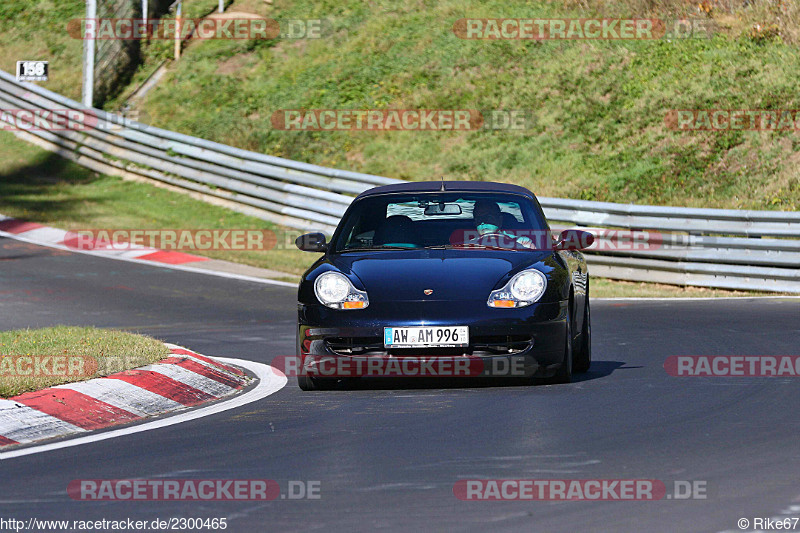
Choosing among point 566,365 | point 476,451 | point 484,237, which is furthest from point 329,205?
point 476,451

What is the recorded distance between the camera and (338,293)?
8.43 meters

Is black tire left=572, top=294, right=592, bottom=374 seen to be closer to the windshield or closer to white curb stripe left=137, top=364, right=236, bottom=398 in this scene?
the windshield

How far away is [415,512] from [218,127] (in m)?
23.8

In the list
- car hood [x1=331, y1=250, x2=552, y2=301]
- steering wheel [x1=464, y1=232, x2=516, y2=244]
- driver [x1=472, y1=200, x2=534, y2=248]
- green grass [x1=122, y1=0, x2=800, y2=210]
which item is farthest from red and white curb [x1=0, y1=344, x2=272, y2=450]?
green grass [x1=122, y1=0, x2=800, y2=210]

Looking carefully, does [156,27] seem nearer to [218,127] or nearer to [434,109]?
[218,127]

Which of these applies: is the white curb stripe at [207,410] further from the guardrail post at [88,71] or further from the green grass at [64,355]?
the guardrail post at [88,71]

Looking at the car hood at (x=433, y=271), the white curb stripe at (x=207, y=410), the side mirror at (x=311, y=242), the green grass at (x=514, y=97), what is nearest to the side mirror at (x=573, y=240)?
the car hood at (x=433, y=271)

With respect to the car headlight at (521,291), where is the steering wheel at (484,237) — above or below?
above

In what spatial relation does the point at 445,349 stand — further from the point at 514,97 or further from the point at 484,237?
the point at 514,97

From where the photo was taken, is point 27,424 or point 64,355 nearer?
point 27,424

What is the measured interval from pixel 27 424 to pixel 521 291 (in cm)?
315

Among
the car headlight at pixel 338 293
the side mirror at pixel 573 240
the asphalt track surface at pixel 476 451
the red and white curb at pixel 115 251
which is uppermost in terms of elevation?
the side mirror at pixel 573 240

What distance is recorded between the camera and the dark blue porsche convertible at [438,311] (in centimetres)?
822

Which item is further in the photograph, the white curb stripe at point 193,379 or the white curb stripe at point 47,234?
the white curb stripe at point 47,234
